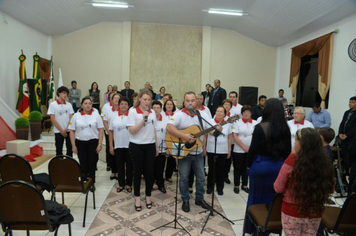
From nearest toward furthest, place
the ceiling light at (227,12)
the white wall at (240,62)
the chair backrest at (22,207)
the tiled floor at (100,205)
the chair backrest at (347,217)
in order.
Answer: the chair backrest at (22,207)
the chair backrest at (347,217)
the tiled floor at (100,205)
the ceiling light at (227,12)
the white wall at (240,62)

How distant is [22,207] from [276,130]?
2.23m

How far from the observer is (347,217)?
6.95ft

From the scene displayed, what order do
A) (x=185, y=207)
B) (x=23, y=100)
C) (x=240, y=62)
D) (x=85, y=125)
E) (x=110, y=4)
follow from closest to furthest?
(x=185, y=207), (x=85, y=125), (x=23, y=100), (x=110, y=4), (x=240, y=62)

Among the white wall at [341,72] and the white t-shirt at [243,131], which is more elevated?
the white wall at [341,72]

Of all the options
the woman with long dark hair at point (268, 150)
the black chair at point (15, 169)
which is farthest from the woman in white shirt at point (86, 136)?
the woman with long dark hair at point (268, 150)

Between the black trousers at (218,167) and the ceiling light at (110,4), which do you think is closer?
the black trousers at (218,167)

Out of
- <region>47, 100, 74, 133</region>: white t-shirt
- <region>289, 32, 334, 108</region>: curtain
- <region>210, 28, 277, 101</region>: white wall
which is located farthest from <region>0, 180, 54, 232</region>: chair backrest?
<region>210, 28, 277, 101</region>: white wall

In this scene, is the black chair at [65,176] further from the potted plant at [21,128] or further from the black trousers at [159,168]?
the potted plant at [21,128]

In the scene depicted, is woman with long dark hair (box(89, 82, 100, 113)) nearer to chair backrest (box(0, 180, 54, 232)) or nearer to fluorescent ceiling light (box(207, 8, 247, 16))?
fluorescent ceiling light (box(207, 8, 247, 16))

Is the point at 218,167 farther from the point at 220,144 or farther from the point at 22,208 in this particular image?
the point at 22,208

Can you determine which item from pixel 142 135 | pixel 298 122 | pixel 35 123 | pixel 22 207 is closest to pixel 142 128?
pixel 142 135

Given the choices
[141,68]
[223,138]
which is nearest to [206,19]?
[141,68]

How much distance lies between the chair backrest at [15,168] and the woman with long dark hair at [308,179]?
2.64 metres

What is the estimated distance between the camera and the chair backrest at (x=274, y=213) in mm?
2066
